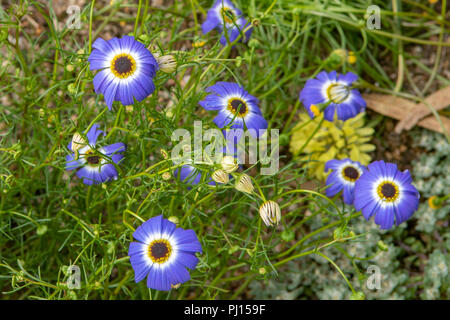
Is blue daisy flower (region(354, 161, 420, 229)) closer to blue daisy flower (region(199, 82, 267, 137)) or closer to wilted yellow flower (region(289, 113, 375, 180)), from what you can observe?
blue daisy flower (region(199, 82, 267, 137))

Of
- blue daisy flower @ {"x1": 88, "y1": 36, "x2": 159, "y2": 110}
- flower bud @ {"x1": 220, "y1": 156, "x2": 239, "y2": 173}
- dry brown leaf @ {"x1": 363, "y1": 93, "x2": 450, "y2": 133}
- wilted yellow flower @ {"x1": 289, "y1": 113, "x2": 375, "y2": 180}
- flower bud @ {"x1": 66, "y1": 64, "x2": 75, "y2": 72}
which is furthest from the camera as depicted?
dry brown leaf @ {"x1": 363, "y1": 93, "x2": 450, "y2": 133}

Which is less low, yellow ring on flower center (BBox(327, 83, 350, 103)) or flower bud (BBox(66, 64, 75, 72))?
yellow ring on flower center (BBox(327, 83, 350, 103))

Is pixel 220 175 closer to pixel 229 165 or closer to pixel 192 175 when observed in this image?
pixel 229 165

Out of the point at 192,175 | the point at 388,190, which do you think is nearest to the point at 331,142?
the point at 388,190

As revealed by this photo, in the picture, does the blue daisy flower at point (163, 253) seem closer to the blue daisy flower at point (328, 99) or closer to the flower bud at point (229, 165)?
the flower bud at point (229, 165)

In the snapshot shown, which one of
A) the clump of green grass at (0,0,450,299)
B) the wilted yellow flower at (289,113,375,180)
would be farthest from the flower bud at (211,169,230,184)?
the wilted yellow flower at (289,113,375,180)

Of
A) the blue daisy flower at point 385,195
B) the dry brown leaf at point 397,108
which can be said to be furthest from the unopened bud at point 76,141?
the dry brown leaf at point 397,108
